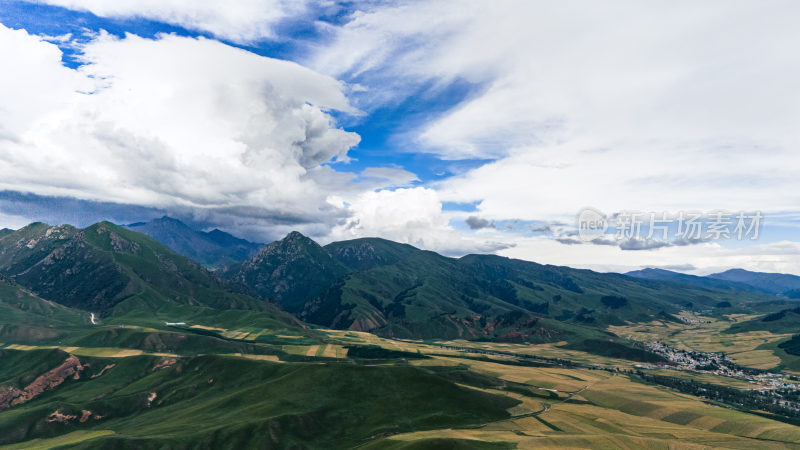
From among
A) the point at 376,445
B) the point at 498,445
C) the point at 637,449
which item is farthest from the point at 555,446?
the point at 376,445

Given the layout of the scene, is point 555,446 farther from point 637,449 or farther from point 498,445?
point 637,449

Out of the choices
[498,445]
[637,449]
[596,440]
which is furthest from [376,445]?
[637,449]

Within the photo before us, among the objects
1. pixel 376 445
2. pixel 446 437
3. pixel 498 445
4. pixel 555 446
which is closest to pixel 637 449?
pixel 555 446

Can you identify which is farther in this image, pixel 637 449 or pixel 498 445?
pixel 637 449

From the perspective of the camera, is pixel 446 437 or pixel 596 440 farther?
pixel 596 440

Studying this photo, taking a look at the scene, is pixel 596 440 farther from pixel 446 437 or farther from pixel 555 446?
pixel 446 437

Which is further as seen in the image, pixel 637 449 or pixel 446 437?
pixel 637 449

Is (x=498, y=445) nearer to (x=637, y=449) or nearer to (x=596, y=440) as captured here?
(x=596, y=440)
